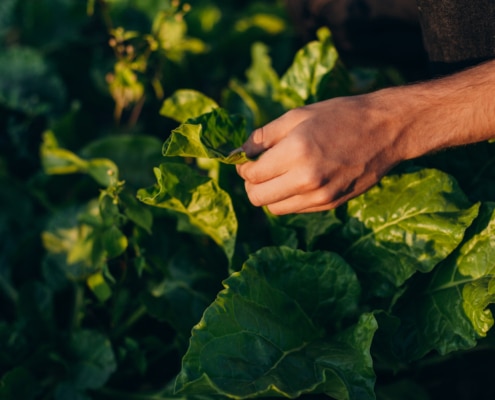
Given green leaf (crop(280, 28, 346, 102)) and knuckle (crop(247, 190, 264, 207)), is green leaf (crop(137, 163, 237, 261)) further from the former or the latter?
green leaf (crop(280, 28, 346, 102))

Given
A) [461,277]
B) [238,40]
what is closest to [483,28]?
[461,277]

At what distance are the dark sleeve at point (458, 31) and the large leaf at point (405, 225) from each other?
0.81ft

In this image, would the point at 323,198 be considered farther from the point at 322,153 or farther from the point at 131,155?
Result: the point at 131,155

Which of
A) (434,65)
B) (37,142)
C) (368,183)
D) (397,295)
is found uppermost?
(434,65)

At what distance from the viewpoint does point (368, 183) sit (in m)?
1.12

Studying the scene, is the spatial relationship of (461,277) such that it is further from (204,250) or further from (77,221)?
(77,221)

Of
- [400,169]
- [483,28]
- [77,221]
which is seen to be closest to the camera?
[483,28]

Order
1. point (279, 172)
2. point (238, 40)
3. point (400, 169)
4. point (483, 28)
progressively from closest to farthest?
point (279, 172) → point (483, 28) → point (400, 169) → point (238, 40)

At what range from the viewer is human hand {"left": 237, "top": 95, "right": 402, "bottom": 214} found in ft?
3.41

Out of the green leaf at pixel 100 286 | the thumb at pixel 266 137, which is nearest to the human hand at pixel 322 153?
the thumb at pixel 266 137

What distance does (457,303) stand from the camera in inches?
47.9

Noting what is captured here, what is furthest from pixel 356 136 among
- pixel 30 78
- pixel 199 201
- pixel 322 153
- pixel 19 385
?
pixel 30 78

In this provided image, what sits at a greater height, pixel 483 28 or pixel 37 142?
pixel 483 28

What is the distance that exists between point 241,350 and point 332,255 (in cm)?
28
